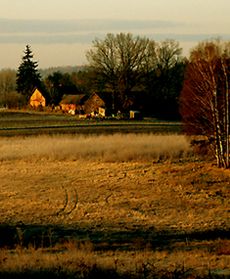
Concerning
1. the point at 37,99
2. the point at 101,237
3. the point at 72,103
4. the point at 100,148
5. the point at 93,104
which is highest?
the point at 37,99

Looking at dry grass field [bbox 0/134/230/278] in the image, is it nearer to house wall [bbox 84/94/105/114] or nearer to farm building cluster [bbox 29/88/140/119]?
farm building cluster [bbox 29/88/140/119]

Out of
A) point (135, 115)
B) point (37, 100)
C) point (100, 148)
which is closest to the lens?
point (100, 148)

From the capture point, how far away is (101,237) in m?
19.8

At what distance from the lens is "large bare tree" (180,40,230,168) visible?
33594 millimetres

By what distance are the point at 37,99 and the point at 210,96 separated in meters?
64.7

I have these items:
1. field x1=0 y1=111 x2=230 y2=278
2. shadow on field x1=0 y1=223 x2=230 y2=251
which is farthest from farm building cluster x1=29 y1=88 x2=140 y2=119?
shadow on field x1=0 y1=223 x2=230 y2=251

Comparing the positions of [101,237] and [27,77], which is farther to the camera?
[27,77]

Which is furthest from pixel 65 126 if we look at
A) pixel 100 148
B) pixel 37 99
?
pixel 37 99

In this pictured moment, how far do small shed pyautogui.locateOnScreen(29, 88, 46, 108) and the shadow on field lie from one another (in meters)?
74.5

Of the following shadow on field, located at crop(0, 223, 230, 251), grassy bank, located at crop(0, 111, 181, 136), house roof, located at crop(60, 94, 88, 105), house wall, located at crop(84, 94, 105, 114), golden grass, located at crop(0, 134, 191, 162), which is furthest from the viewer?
house roof, located at crop(60, 94, 88, 105)

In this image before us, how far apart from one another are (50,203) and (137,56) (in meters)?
57.2

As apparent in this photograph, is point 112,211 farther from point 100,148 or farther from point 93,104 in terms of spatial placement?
point 93,104

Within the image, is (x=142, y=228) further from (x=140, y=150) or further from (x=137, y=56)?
(x=137, y=56)

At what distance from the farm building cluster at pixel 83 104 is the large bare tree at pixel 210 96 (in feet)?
135
